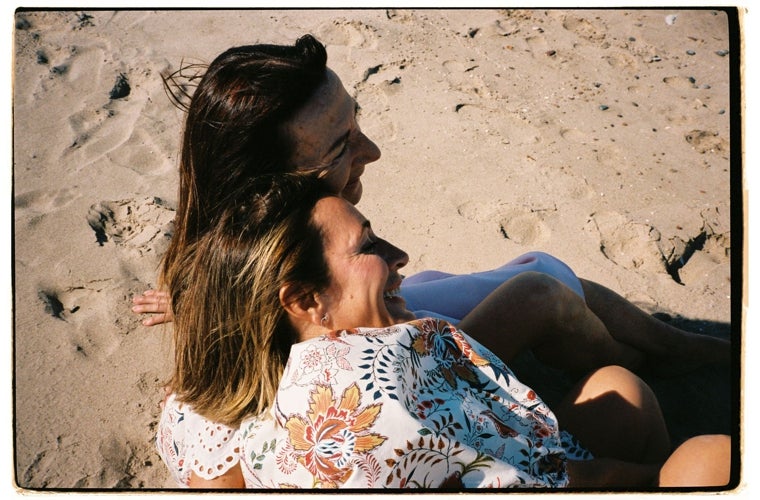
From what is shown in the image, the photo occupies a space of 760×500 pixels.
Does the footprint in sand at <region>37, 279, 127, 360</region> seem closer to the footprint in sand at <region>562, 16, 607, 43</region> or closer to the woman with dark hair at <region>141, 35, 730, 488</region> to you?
the woman with dark hair at <region>141, 35, 730, 488</region>

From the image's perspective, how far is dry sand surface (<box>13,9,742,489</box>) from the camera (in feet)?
8.16

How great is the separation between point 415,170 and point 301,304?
1.82 meters

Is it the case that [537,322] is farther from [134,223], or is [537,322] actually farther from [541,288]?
[134,223]

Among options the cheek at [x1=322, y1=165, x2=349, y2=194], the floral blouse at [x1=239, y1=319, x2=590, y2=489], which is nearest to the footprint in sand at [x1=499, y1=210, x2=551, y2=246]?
the cheek at [x1=322, y1=165, x2=349, y2=194]

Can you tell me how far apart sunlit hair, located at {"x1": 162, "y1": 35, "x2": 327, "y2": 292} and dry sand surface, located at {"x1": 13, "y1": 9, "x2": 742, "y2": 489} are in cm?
69

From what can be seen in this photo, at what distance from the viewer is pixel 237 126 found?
1.93 metres

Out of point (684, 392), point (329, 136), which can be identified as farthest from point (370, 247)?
point (684, 392)

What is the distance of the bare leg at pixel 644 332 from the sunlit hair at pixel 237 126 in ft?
4.15

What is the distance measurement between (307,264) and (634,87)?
109 inches

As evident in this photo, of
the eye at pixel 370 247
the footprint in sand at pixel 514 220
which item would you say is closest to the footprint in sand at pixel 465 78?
the footprint in sand at pixel 514 220

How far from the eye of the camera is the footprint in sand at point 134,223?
300 cm

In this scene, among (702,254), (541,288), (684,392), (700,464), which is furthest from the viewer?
(702,254)

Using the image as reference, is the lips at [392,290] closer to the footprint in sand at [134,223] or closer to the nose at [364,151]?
the nose at [364,151]

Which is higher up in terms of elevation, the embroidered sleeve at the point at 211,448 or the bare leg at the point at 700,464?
the bare leg at the point at 700,464
